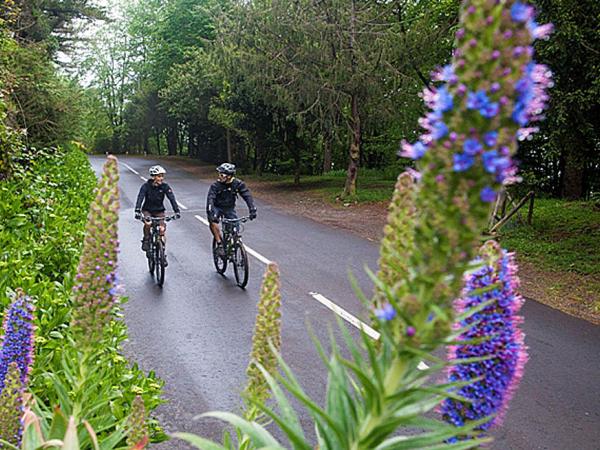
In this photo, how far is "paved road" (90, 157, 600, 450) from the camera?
627 centimetres

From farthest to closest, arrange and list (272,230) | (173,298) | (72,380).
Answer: (272,230)
(173,298)
(72,380)

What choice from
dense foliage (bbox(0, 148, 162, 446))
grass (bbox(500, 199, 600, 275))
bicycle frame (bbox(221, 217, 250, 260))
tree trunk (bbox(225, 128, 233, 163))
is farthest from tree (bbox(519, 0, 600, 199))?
tree trunk (bbox(225, 128, 233, 163))

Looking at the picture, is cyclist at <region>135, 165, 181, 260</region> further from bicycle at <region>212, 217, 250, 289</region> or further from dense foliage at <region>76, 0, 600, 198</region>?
dense foliage at <region>76, 0, 600, 198</region>

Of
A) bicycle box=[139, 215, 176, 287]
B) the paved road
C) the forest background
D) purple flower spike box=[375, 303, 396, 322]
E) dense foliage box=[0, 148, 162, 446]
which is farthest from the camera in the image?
the forest background

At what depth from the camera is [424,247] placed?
3.38 ft

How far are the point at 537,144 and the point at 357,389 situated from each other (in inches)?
651

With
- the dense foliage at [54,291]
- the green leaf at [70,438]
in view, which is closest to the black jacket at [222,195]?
the dense foliage at [54,291]

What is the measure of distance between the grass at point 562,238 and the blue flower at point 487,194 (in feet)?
40.9

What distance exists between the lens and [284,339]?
336 inches

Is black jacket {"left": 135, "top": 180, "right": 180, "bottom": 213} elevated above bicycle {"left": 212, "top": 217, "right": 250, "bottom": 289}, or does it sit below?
above

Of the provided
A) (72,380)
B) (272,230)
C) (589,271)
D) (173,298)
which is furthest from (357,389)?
(272,230)

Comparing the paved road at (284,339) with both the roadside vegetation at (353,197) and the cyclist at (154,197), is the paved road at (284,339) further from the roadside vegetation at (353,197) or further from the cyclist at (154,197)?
the cyclist at (154,197)

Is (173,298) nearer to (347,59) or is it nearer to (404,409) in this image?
(404,409)

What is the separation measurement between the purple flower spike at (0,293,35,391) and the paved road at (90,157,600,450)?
3.65 feet
